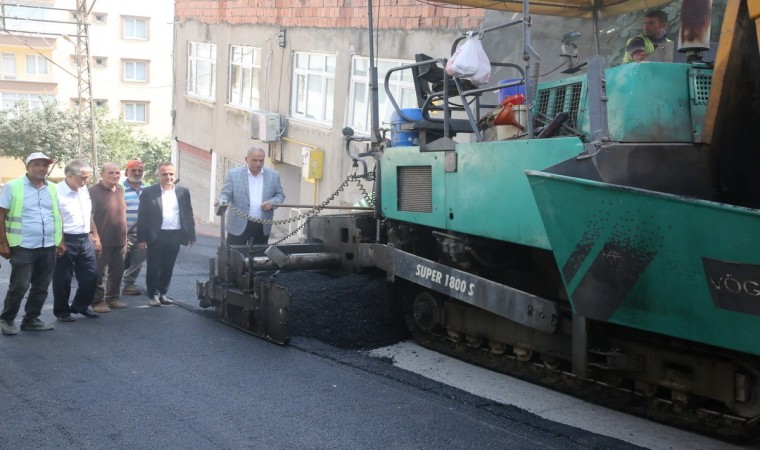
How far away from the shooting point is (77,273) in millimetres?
8602

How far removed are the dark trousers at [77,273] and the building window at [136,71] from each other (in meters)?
41.9

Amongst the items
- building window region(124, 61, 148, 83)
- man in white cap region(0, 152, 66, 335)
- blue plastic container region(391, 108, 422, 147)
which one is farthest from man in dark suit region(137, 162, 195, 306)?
building window region(124, 61, 148, 83)

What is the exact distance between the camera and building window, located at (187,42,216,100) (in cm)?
2458

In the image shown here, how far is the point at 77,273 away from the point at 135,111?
4234 cm

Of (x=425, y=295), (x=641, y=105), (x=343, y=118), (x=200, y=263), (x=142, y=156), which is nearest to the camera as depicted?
(x=641, y=105)

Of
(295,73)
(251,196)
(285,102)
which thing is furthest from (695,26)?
(285,102)

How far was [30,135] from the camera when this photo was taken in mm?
39469

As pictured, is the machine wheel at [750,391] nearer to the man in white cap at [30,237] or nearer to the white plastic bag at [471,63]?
the white plastic bag at [471,63]

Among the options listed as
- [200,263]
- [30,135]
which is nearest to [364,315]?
[200,263]

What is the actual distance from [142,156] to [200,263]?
87.4ft

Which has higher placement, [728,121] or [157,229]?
[728,121]

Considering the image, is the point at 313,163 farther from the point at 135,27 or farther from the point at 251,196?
the point at 135,27

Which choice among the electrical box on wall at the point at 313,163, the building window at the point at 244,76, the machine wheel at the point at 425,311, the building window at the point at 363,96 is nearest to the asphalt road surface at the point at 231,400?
the machine wheel at the point at 425,311

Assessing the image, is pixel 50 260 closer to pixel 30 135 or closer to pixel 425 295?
pixel 425 295
